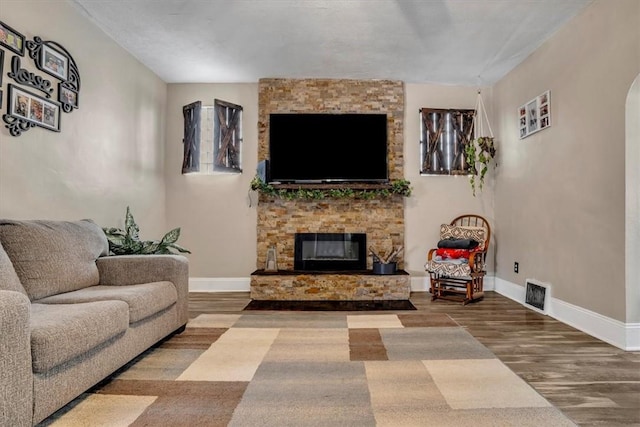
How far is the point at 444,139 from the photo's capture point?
205 inches

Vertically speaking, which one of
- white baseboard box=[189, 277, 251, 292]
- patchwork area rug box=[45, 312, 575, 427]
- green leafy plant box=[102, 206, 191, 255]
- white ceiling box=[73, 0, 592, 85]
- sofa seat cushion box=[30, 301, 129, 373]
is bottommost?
patchwork area rug box=[45, 312, 575, 427]

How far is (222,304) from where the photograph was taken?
14.3ft

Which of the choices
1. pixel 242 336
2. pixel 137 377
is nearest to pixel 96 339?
pixel 137 377

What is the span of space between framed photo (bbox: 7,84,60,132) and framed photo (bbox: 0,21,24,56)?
0.83 feet

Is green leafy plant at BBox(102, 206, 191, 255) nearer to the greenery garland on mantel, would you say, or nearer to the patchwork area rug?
the patchwork area rug

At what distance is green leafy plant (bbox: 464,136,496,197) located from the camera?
480 cm

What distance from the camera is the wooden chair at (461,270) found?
4.36 metres

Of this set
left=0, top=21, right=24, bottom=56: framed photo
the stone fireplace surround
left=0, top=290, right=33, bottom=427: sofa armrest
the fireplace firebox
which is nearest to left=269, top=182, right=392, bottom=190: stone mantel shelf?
the stone fireplace surround

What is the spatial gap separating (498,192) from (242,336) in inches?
147

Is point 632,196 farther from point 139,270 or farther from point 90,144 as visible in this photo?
point 90,144

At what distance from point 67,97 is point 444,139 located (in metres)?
4.22

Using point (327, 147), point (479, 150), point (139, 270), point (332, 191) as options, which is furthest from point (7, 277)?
point (479, 150)

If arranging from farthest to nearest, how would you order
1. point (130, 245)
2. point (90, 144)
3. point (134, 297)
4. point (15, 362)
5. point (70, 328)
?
point (90, 144)
point (130, 245)
point (134, 297)
point (70, 328)
point (15, 362)

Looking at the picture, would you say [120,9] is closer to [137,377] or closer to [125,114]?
[125,114]
